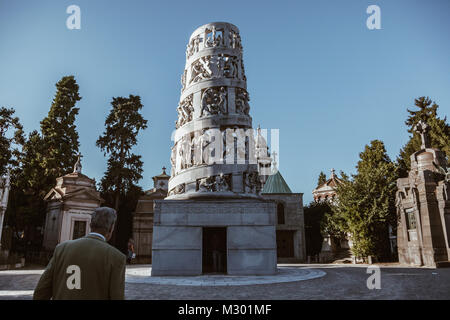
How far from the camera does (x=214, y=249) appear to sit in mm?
15281

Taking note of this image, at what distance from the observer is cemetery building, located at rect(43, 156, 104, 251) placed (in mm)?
26094

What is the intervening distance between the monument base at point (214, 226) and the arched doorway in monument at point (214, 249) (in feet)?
2.85

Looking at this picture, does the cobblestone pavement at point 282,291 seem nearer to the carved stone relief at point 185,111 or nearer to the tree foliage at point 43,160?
the carved stone relief at point 185,111

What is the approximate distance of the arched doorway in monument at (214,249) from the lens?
14.7 meters

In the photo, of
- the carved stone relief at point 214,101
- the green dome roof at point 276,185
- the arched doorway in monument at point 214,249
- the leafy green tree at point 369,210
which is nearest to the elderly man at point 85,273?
the arched doorway in monument at point 214,249

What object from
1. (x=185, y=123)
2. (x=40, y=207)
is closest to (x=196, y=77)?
(x=185, y=123)

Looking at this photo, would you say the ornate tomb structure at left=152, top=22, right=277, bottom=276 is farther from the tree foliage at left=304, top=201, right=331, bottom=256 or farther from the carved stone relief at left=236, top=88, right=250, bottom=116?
the tree foliage at left=304, top=201, right=331, bottom=256

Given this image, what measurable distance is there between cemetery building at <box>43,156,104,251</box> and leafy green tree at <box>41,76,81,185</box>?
9.06 feet

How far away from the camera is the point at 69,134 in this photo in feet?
109

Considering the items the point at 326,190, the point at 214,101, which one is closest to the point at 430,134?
the point at 326,190

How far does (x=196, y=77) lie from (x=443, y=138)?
2847 centimetres

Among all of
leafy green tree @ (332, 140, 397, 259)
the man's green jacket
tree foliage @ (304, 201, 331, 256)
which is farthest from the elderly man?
tree foliage @ (304, 201, 331, 256)

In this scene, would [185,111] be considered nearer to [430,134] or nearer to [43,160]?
[43,160]

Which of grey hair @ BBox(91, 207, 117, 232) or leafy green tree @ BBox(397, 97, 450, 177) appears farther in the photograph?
leafy green tree @ BBox(397, 97, 450, 177)
